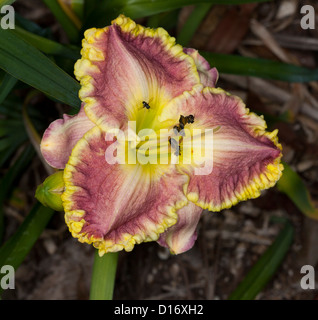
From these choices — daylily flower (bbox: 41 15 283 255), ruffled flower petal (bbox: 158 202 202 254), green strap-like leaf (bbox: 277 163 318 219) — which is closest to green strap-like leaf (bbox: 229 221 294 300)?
green strap-like leaf (bbox: 277 163 318 219)

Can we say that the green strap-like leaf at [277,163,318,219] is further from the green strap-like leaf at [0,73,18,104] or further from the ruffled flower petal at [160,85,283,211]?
the green strap-like leaf at [0,73,18,104]

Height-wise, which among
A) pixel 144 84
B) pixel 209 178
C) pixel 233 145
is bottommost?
pixel 209 178

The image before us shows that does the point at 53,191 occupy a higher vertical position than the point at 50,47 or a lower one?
lower

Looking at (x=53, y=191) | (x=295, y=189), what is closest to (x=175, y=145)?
(x=53, y=191)

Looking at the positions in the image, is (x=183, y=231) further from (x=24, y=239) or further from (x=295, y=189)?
(x=295, y=189)
